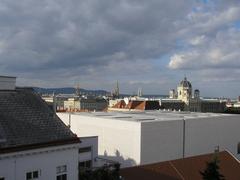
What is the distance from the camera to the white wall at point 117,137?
47.5 m

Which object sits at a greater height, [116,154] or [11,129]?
[11,129]

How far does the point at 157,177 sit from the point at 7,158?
86.4ft

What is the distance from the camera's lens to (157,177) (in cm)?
4341

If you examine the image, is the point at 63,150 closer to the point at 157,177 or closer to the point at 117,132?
the point at 157,177

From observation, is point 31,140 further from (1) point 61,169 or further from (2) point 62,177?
(2) point 62,177

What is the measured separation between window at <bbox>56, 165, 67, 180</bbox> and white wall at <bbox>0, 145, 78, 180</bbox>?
189mm

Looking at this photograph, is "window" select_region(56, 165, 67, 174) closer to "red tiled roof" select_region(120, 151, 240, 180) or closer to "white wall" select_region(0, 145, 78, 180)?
"white wall" select_region(0, 145, 78, 180)

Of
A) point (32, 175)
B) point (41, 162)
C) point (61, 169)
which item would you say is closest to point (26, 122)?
point (41, 162)

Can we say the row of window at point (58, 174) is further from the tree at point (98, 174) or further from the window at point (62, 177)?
the tree at point (98, 174)

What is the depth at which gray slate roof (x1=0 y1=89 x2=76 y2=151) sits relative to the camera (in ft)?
66.7

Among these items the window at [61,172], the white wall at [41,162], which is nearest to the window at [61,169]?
the window at [61,172]

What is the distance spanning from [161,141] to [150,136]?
2.24m

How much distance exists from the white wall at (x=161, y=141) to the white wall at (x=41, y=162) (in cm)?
2486

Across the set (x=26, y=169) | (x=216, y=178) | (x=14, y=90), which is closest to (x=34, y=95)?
(x=14, y=90)
